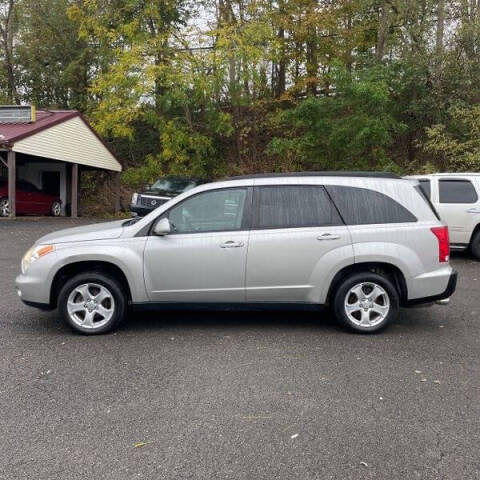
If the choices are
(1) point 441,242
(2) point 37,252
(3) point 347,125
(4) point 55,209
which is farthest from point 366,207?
(4) point 55,209

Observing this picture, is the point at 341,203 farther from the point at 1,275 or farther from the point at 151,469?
the point at 1,275

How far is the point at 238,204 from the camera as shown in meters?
5.63

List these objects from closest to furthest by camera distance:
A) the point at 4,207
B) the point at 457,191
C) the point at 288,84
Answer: the point at 457,191
the point at 4,207
the point at 288,84

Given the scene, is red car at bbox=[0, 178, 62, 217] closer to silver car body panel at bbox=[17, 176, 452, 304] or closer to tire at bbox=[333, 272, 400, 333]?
silver car body panel at bbox=[17, 176, 452, 304]

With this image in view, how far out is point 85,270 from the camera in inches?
221

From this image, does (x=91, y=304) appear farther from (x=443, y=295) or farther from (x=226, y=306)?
(x=443, y=295)

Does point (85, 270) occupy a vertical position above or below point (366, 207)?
below

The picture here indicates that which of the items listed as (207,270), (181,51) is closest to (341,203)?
(207,270)

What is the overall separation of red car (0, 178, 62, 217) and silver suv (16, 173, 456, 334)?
1457 centimetres

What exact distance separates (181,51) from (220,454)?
21.9 m

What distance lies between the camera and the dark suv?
15.4 meters

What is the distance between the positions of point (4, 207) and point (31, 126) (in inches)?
127

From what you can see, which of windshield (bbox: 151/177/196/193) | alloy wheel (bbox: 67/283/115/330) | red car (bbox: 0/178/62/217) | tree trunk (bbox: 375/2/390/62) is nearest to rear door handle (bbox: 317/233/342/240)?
alloy wheel (bbox: 67/283/115/330)

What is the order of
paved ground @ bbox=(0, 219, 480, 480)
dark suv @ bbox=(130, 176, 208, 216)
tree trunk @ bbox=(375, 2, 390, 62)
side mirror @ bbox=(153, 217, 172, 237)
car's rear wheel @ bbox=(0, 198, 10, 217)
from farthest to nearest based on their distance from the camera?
tree trunk @ bbox=(375, 2, 390, 62) → car's rear wheel @ bbox=(0, 198, 10, 217) → dark suv @ bbox=(130, 176, 208, 216) → side mirror @ bbox=(153, 217, 172, 237) → paved ground @ bbox=(0, 219, 480, 480)
